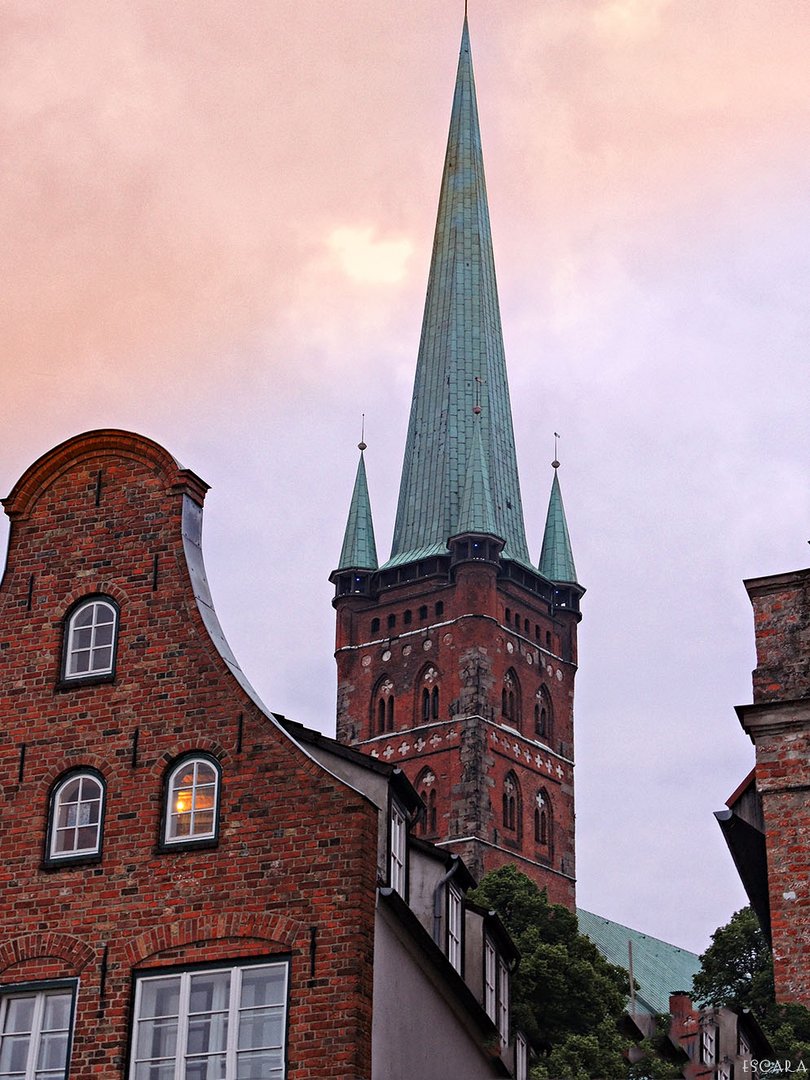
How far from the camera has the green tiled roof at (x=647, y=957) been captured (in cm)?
10212

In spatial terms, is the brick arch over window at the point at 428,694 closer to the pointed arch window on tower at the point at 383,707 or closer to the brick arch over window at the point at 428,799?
the pointed arch window on tower at the point at 383,707

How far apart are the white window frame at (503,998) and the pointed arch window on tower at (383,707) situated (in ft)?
260

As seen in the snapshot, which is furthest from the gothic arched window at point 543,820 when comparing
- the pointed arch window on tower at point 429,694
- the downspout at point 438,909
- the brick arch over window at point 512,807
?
the downspout at point 438,909

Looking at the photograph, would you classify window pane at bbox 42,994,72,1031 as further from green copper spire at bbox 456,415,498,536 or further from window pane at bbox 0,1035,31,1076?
green copper spire at bbox 456,415,498,536

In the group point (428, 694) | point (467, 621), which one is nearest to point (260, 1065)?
point (467, 621)

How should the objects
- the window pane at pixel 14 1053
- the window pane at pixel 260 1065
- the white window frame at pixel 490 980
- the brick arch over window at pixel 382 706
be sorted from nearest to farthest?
the window pane at pixel 260 1065 → the window pane at pixel 14 1053 → the white window frame at pixel 490 980 → the brick arch over window at pixel 382 706

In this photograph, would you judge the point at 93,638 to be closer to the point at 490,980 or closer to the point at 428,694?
the point at 490,980

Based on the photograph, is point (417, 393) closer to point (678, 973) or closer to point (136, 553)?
point (678, 973)

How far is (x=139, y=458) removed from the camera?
2358 centimetres

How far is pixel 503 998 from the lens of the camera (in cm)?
2803

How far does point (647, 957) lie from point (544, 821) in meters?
9.40

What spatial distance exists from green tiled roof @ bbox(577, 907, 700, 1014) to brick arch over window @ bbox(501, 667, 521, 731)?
1117 centimetres

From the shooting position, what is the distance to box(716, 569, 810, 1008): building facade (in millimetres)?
22797

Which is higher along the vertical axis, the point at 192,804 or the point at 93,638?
the point at 93,638
